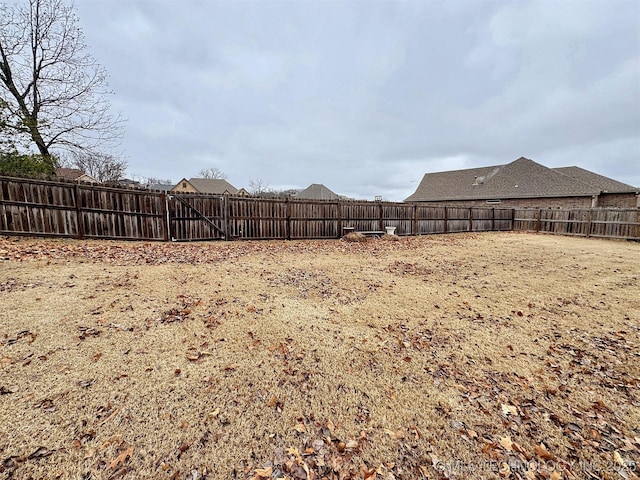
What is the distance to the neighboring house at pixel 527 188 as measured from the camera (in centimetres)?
2077

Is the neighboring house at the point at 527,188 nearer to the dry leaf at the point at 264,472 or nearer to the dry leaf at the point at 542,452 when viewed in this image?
the dry leaf at the point at 542,452

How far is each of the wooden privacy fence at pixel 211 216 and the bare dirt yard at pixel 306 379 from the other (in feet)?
10.8

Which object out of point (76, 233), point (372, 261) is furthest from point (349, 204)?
point (76, 233)

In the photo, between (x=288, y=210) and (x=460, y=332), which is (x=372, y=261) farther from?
(x=288, y=210)

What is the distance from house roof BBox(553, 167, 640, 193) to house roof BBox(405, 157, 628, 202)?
779mm

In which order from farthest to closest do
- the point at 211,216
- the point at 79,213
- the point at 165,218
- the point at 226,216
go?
the point at 226,216, the point at 211,216, the point at 165,218, the point at 79,213

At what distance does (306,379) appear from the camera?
2.50 m

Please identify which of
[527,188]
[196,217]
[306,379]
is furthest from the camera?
[527,188]

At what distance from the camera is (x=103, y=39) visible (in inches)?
439

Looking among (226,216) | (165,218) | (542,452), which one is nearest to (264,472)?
(542,452)

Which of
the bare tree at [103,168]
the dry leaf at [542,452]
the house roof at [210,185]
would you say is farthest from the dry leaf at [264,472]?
the house roof at [210,185]

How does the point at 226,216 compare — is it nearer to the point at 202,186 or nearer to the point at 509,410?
the point at 509,410

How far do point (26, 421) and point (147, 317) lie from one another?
5.39ft

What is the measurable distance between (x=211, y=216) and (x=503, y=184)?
2904cm
